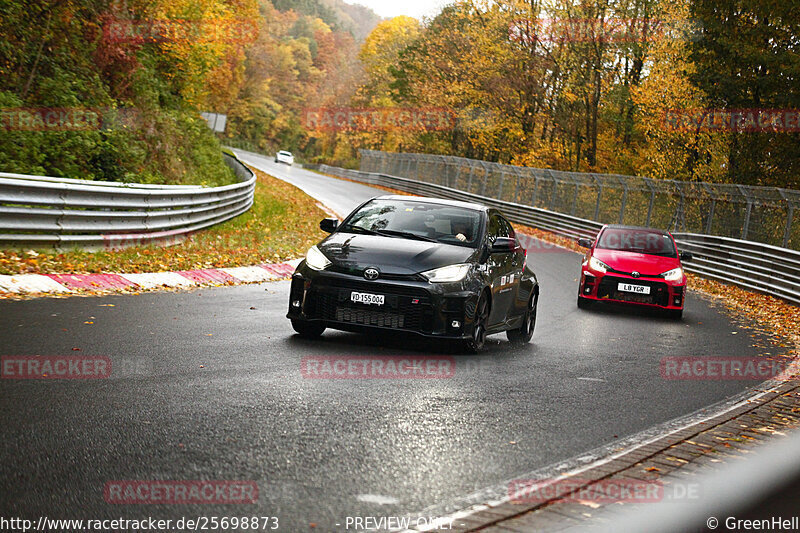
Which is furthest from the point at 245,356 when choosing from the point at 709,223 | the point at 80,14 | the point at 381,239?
A: the point at 709,223

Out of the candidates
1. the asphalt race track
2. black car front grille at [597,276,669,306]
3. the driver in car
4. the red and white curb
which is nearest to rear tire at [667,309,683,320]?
black car front grille at [597,276,669,306]

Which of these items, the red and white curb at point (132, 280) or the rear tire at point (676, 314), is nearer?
the red and white curb at point (132, 280)

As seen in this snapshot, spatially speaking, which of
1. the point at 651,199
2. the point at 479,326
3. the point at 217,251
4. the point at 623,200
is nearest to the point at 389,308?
the point at 479,326

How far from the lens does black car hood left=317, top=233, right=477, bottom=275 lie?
9352 millimetres

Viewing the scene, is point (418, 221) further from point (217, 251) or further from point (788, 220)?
point (788, 220)

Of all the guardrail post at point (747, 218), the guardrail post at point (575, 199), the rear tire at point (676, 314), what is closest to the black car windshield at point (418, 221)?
the rear tire at point (676, 314)

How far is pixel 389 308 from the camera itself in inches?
362

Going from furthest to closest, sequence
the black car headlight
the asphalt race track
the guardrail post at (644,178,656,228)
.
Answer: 1. the guardrail post at (644,178,656,228)
2. the black car headlight
3. the asphalt race track

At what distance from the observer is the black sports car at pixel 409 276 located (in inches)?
362

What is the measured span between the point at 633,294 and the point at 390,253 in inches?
322

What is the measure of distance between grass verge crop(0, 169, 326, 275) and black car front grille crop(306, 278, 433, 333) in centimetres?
518

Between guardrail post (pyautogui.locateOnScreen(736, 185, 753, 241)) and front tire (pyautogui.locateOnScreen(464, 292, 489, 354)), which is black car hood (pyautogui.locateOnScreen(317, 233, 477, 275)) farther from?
guardrail post (pyautogui.locateOnScreen(736, 185, 753, 241))

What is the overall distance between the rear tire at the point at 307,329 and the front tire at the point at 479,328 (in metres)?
1.58

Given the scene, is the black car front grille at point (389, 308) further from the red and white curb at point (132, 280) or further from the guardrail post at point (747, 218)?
the guardrail post at point (747, 218)
